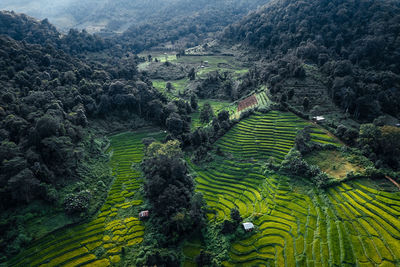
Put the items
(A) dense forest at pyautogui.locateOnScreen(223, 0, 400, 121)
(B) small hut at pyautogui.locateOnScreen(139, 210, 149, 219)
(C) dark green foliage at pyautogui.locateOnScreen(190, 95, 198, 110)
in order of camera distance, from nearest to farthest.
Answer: (B) small hut at pyautogui.locateOnScreen(139, 210, 149, 219)
(A) dense forest at pyautogui.locateOnScreen(223, 0, 400, 121)
(C) dark green foliage at pyautogui.locateOnScreen(190, 95, 198, 110)

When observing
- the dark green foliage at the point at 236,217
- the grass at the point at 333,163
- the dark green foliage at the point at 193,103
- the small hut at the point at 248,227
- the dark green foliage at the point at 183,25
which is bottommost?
the small hut at the point at 248,227

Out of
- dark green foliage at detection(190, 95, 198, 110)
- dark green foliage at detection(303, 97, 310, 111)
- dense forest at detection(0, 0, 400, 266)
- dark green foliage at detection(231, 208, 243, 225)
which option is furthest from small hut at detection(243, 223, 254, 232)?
dark green foliage at detection(190, 95, 198, 110)

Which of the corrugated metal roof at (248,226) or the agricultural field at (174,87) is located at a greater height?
the agricultural field at (174,87)

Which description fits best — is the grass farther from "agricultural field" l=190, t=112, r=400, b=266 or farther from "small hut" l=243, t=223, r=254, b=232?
"small hut" l=243, t=223, r=254, b=232

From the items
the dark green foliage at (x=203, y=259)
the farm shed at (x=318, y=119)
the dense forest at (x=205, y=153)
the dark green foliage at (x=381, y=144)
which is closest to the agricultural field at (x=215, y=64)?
the dense forest at (x=205, y=153)

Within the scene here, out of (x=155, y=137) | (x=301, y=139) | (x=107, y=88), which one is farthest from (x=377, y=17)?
(x=107, y=88)

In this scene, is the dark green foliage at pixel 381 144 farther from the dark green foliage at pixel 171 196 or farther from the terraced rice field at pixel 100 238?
the terraced rice field at pixel 100 238
